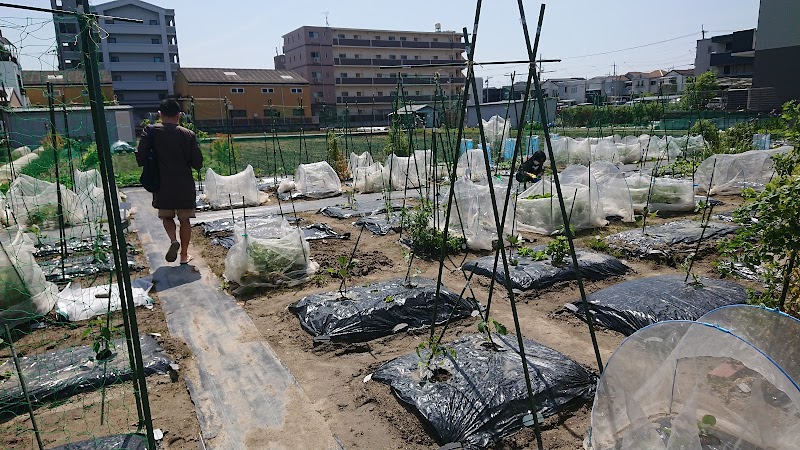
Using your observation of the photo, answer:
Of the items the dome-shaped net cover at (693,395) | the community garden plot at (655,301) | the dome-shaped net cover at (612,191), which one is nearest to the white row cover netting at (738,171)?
the dome-shaped net cover at (612,191)

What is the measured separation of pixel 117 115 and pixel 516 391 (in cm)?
2460

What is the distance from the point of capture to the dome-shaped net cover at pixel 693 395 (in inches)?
68.8

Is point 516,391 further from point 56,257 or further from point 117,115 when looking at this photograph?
point 117,115

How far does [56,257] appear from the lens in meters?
5.88

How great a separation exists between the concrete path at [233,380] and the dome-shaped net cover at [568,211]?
442 cm

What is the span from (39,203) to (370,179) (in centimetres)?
602

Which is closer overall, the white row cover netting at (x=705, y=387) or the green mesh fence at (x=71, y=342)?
the white row cover netting at (x=705, y=387)

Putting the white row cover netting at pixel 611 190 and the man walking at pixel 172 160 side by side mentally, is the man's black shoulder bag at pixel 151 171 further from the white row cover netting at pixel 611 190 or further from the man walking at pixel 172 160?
the white row cover netting at pixel 611 190

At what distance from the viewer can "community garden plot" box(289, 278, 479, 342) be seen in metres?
3.82

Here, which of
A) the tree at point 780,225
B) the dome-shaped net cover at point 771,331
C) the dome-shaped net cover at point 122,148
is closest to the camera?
the dome-shaped net cover at point 771,331

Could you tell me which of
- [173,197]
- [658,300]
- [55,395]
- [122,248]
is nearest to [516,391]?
[658,300]

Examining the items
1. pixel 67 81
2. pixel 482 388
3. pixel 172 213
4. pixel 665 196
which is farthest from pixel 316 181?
pixel 482 388

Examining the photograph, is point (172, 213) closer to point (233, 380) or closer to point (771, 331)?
point (233, 380)

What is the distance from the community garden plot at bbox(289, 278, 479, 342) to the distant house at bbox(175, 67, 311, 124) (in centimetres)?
3374
